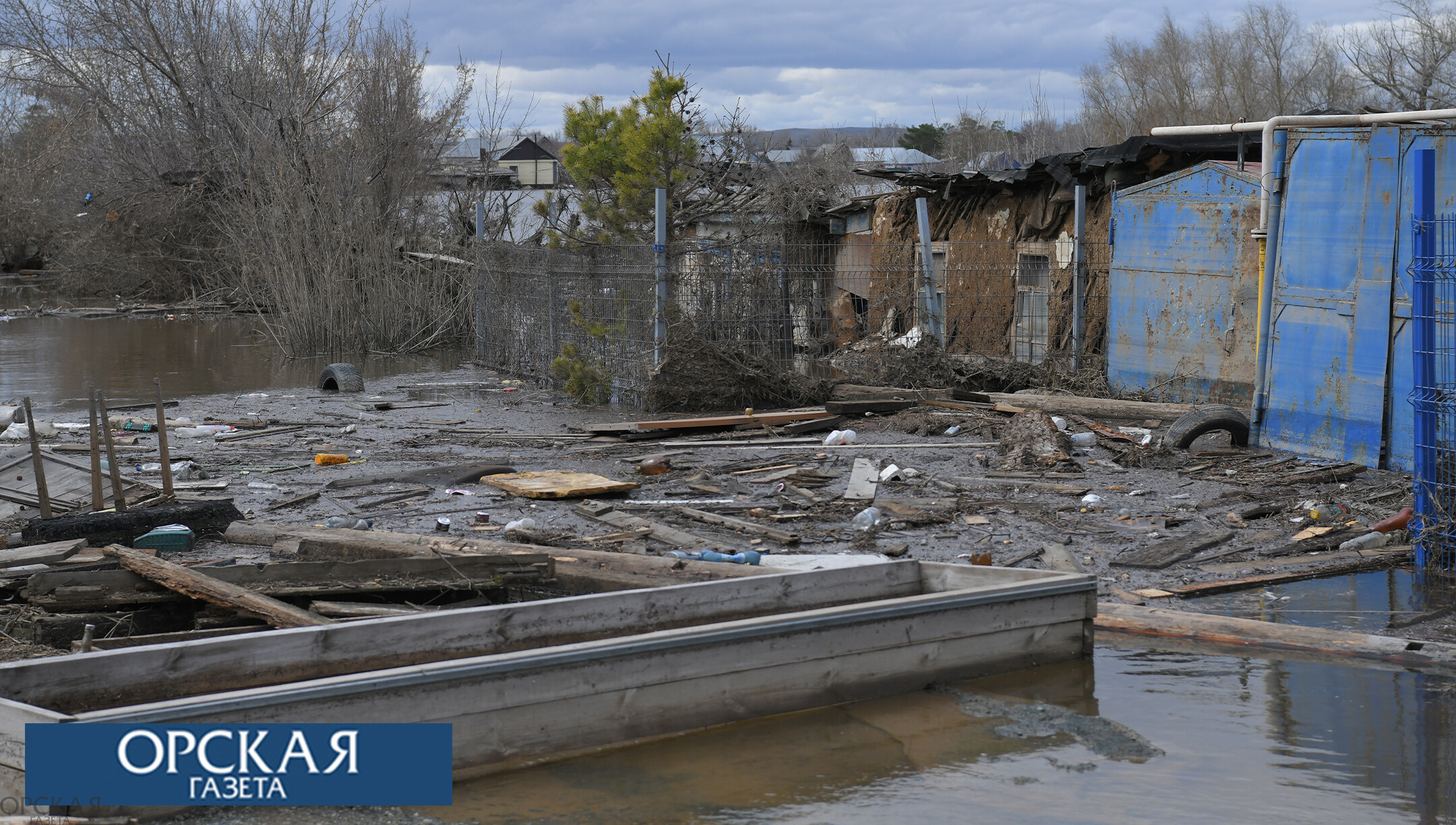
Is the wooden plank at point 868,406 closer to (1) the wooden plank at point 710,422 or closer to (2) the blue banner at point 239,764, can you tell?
(1) the wooden plank at point 710,422

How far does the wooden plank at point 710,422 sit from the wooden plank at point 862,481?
6.98 ft

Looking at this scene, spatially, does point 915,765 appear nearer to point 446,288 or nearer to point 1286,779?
point 1286,779

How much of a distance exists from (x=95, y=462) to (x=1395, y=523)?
8.03 meters

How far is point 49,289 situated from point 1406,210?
3775cm

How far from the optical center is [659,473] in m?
9.67

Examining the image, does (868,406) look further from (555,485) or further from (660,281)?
(555,485)

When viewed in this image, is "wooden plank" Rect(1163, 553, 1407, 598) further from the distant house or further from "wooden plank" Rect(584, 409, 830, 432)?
the distant house

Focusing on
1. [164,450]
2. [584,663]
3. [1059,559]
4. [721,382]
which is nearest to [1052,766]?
[584,663]

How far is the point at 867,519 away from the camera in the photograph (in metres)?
7.76

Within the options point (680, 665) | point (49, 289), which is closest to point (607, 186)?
point (680, 665)

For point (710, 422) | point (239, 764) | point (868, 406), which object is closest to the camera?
point (239, 764)

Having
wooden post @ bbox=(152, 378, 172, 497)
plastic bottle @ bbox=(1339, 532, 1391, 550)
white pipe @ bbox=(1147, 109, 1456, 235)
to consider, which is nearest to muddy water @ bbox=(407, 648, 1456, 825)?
plastic bottle @ bbox=(1339, 532, 1391, 550)

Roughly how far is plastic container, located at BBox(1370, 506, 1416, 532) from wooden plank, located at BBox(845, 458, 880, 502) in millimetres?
3233

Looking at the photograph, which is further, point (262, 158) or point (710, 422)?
point (262, 158)
